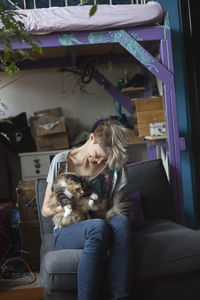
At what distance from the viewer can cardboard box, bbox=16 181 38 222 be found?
3191mm

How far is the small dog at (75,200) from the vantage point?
2.19m

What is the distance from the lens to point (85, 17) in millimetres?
2926

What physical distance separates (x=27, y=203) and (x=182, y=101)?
6.27 ft

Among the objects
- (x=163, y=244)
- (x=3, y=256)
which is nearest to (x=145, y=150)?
(x=3, y=256)

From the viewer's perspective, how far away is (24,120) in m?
4.41

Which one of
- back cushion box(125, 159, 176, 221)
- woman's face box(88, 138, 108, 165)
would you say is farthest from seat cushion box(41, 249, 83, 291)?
back cushion box(125, 159, 176, 221)

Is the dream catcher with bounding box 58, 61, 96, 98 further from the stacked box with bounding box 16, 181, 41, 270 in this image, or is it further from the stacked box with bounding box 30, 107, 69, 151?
the stacked box with bounding box 16, 181, 41, 270

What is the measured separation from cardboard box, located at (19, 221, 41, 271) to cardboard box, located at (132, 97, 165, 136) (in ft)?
4.41

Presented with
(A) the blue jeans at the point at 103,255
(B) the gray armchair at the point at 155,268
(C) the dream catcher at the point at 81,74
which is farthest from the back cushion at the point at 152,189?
(C) the dream catcher at the point at 81,74

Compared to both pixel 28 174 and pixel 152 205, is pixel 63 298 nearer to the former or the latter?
pixel 152 205

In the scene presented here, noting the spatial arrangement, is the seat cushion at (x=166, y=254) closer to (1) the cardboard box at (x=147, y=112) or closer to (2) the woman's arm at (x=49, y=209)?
(2) the woman's arm at (x=49, y=209)

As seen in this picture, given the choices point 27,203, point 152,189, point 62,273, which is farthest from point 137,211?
point 27,203

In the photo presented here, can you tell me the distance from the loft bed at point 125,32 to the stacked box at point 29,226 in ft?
3.97

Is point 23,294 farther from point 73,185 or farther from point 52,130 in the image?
point 52,130
